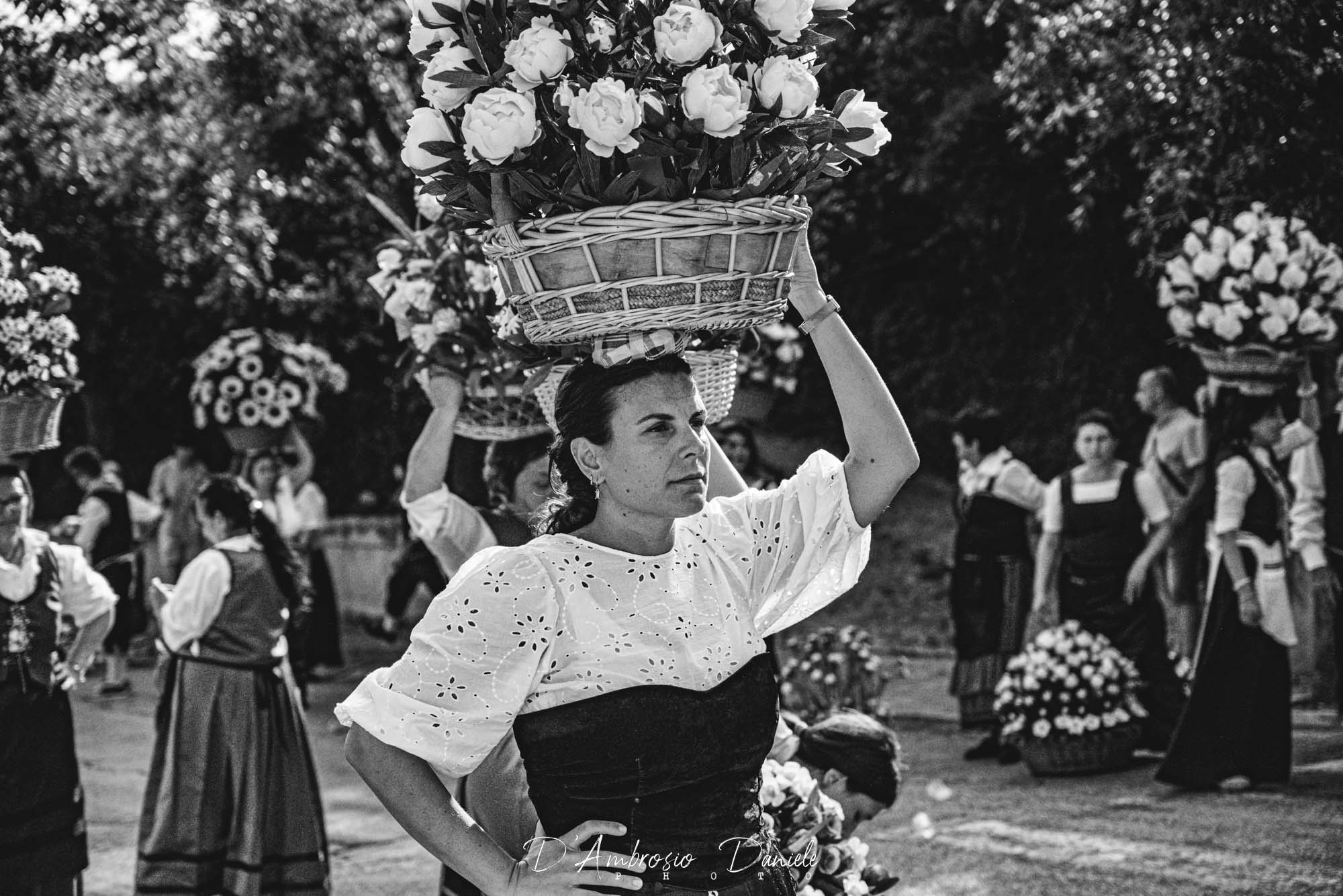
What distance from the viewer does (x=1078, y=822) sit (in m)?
6.55

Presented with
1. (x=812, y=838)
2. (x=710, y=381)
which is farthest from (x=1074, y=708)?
(x=710, y=381)

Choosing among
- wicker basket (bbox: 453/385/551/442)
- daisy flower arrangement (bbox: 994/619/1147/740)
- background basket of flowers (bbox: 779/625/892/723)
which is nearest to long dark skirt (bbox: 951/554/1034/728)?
daisy flower arrangement (bbox: 994/619/1147/740)

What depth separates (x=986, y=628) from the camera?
8.65 m

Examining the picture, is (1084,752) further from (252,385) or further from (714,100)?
(252,385)

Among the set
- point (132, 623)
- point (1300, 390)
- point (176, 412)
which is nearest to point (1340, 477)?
point (1300, 390)

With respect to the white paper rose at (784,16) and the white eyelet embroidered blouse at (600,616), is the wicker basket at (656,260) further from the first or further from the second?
the white eyelet embroidered blouse at (600,616)

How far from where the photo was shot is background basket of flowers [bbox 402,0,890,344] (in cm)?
249

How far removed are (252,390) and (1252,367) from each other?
21.8ft

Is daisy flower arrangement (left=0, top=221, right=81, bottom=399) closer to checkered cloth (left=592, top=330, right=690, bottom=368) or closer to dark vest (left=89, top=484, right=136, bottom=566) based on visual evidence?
checkered cloth (left=592, top=330, right=690, bottom=368)

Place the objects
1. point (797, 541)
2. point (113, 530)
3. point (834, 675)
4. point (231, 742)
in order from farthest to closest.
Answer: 1. point (113, 530)
2. point (834, 675)
3. point (231, 742)
4. point (797, 541)

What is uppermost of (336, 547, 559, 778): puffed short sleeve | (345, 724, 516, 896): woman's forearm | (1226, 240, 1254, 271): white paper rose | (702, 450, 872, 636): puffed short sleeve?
(1226, 240, 1254, 271): white paper rose

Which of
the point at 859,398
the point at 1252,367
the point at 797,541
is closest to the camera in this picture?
the point at 859,398

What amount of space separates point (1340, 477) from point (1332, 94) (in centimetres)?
187

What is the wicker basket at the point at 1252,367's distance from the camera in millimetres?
6906
